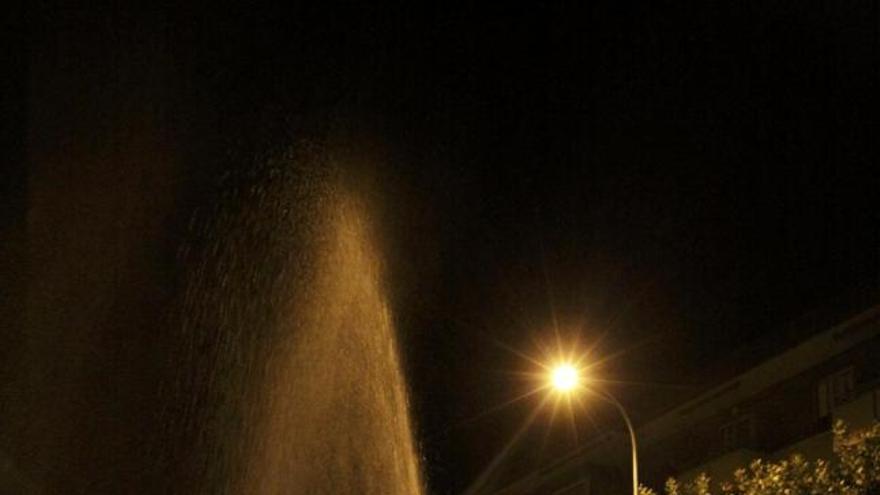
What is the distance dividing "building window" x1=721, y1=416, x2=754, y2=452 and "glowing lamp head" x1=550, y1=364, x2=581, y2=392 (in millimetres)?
12027

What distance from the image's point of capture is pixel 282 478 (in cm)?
1986

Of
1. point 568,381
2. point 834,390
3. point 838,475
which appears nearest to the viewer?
point 838,475

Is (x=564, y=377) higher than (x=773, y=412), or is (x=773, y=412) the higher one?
(x=773, y=412)

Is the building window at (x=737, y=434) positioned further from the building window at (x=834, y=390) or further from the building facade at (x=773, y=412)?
the building window at (x=834, y=390)

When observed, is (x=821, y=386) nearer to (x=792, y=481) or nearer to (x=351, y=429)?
(x=792, y=481)

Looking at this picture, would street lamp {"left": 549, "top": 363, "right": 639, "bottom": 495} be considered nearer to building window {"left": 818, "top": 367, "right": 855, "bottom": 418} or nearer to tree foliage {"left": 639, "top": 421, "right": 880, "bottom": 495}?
tree foliage {"left": 639, "top": 421, "right": 880, "bottom": 495}

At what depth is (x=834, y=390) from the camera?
88.4 ft

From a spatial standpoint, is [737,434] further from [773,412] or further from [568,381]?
Answer: [568,381]

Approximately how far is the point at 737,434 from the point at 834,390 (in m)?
3.69

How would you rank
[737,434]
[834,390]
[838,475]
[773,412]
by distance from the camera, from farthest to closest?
[737,434] → [773,412] → [834,390] → [838,475]

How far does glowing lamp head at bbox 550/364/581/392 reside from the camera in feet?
61.1

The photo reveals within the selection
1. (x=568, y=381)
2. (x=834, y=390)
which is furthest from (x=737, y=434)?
(x=568, y=381)

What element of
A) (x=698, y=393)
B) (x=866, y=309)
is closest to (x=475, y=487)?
(x=698, y=393)

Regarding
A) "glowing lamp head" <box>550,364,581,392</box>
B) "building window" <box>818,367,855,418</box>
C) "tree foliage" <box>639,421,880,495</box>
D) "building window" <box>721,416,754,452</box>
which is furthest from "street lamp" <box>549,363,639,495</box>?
"building window" <box>721,416,754,452</box>
